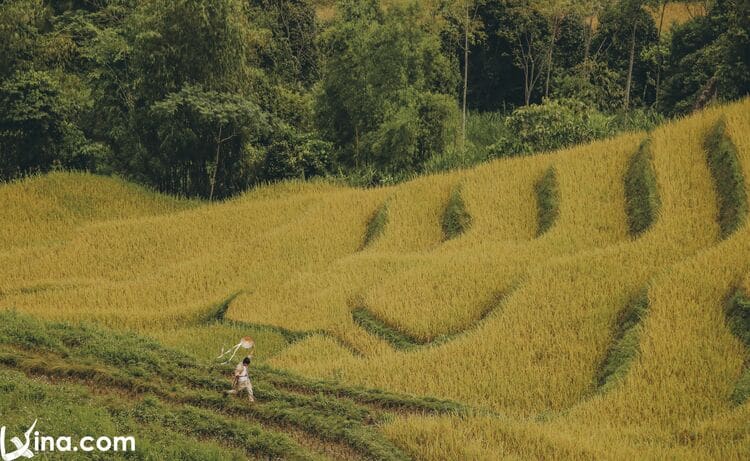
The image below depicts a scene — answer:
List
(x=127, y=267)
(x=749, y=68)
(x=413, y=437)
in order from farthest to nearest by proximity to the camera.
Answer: (x=749, y=68), (x=127, y=267), (x=413, y=437)

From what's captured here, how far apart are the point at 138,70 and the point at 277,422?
13707 mm

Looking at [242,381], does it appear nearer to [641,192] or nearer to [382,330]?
[382,330]

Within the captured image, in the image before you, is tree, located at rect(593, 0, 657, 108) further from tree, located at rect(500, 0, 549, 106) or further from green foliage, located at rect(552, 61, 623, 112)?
tree, located at rect(500, 0, 549, 106)

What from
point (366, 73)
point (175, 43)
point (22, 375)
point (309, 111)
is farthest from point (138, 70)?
point (22, 375)

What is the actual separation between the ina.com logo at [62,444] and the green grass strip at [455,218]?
315 inches

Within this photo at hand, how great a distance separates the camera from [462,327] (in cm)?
1200

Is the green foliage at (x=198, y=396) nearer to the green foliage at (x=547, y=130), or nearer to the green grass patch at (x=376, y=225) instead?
the green grass patch at (x=376, y=225)

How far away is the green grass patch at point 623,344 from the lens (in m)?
10.1

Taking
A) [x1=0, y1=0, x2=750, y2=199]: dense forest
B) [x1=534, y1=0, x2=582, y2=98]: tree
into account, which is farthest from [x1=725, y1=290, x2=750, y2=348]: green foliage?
[x1=534, y1=0, x2=582, y2=98]: tree

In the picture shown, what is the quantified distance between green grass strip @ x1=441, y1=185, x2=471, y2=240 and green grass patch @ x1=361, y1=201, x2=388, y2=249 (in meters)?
1.10

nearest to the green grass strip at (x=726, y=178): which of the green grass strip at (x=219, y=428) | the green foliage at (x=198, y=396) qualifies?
the green foliage at (x=198, y=396)

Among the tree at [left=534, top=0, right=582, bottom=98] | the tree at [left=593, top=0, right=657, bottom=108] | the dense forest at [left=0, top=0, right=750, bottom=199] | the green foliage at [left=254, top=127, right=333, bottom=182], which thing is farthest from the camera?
the tree at [left=593, top=0, right=657, bottom=108]

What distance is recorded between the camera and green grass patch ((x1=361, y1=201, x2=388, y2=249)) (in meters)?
15.8

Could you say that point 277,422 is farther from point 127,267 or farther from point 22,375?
point 127,267
